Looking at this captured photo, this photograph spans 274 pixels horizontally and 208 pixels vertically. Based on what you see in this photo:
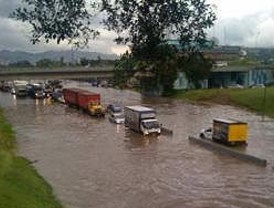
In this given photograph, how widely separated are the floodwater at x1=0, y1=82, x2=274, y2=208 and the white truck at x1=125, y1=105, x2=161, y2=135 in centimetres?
129

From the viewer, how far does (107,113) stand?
79.6 meters

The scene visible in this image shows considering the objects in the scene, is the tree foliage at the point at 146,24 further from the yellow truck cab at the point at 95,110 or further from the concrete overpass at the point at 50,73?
the concrete overpass at the point at 50,73

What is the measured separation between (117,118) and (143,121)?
10869 millimetres

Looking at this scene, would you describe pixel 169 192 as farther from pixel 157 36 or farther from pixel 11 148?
pixel 157 36

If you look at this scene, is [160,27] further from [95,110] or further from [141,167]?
[95,110]

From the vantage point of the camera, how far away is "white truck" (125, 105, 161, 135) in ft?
190

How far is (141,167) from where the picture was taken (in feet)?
131

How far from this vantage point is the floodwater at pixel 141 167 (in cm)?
3069

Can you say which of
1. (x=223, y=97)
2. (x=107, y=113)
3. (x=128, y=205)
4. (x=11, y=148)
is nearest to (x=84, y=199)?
(x=128, y=205)

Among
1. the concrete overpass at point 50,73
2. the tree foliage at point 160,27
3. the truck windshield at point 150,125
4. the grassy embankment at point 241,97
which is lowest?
the grassy embankment at point 241,97

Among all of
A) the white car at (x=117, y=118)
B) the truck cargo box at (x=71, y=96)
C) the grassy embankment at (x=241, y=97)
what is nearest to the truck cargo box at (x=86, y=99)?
the truck cargo box at (x=71, y=96)

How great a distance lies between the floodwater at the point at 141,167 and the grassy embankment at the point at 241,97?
14.5 m

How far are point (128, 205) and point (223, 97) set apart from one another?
74421mm

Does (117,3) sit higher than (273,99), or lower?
higher
